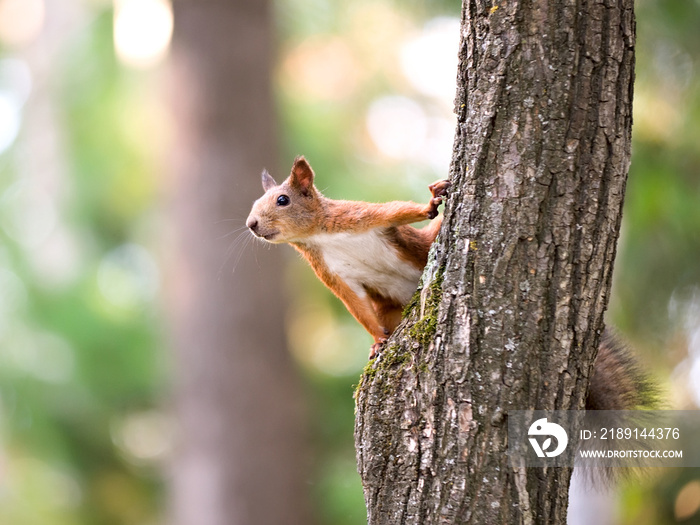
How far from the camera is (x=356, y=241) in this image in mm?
1974

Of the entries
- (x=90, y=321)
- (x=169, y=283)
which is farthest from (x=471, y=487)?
(x=90, y=321)

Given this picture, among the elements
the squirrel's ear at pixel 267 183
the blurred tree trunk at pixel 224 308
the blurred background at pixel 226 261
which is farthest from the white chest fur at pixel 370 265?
the blurred tree trunk at pixel 224 308

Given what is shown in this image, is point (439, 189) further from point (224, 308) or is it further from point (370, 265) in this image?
point (224, 308)

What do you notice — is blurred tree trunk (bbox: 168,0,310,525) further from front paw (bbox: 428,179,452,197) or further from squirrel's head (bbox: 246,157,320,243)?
front paw (bbox: 428,179,452,197)

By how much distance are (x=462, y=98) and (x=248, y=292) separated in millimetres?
3007

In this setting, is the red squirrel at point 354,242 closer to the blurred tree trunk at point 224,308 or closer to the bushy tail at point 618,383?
the bushy tail at point 618,383

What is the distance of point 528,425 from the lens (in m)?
1.37

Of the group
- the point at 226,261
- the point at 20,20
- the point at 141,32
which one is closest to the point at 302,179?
the point at 226,261

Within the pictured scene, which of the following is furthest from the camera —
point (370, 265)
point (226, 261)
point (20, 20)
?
point (20, 20)

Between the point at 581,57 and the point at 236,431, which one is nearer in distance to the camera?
the point at 581,57

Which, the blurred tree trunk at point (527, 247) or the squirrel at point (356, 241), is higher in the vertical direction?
the squirrel at point (356, 241)

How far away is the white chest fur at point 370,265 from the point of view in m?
1.95

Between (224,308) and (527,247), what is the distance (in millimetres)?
3103

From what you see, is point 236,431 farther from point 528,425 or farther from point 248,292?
point 528,425
